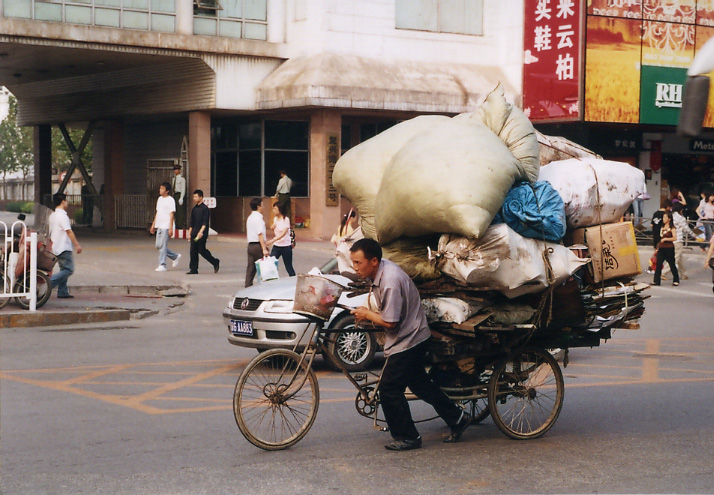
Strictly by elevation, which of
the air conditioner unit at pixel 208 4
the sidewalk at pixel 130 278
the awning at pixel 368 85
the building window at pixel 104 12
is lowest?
the sidewalk at pixel 130 278

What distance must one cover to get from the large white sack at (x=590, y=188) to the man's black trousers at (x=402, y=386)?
5.15ft

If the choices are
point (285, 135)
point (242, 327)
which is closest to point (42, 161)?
point (285, 135)

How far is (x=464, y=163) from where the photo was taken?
6.92 meters

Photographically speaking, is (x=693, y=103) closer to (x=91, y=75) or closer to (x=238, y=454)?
(x=238, y=454)

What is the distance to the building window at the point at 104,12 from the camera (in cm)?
2633

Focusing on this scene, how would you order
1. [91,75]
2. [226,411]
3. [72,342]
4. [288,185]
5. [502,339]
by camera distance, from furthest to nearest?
[91,75]
[288,185]
[72,342]
[226,411]
[502,339]

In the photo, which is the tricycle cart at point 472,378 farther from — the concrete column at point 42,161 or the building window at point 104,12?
the concrete column at point 42,161

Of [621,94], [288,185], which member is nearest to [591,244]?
[288,185]

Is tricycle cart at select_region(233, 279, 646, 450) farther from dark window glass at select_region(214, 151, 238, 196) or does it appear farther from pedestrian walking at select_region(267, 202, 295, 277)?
dark window glass at select_region(214, 151, 238, 196)

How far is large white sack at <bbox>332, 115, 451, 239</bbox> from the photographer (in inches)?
296

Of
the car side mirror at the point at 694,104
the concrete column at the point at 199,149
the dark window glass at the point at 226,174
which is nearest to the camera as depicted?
the car side mirror at the point at 694,104

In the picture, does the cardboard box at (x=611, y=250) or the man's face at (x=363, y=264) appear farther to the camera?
the cardboard box at (x=611, y=250)

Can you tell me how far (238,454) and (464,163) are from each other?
8.12 ft

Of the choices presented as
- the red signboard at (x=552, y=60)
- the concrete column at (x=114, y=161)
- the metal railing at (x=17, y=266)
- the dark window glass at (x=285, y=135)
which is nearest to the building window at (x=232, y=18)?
the dark window glass at (x=285, y=135)
